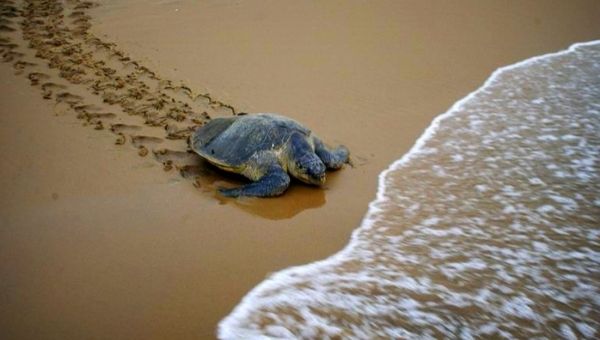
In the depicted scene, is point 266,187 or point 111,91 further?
point 111,91

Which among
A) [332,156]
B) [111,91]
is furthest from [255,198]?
[111,91]

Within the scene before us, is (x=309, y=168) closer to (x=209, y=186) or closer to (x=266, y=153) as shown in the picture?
(x=266, y=153)

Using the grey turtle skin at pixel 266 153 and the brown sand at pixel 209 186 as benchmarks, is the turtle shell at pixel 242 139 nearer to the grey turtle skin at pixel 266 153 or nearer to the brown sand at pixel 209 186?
the grey turtle skin at pixel 266 153

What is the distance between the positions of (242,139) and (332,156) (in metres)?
0.69

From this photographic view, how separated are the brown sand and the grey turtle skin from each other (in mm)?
132

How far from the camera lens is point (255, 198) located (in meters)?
2.68

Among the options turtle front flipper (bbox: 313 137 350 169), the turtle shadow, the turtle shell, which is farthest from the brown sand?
the turtle shell

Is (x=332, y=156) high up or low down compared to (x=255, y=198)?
up

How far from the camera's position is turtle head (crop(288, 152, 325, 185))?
2.76m

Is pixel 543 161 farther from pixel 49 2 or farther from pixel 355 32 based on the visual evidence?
pixel 49 2

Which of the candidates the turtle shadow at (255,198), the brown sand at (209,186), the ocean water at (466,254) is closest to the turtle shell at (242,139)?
the turtle shadow at (255,198)

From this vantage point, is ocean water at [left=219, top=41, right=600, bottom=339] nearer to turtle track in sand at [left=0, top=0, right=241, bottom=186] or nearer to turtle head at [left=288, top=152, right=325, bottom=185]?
turtle head at [left=288, top=152, right=325, bottom=185]

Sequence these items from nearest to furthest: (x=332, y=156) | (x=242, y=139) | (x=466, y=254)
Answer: (x=466, y=254)
(x=242, y=139)
(x=332, y=156)

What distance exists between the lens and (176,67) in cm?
462
